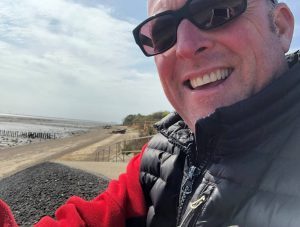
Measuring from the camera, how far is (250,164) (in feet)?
4.67

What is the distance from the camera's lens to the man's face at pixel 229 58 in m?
1.60

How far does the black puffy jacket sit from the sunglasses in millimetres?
391

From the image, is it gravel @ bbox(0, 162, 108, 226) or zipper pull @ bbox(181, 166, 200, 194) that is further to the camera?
gravel @ bbox(0, 162, 108, 226)

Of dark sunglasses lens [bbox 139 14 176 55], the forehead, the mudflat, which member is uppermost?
the forehead

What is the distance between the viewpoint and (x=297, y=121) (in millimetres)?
1415

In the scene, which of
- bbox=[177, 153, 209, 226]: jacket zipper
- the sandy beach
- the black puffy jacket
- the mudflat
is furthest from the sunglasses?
the mudflat

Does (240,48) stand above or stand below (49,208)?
above

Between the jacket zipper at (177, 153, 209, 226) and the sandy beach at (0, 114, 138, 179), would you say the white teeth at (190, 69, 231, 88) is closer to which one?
the jacket zipper at (177, 153, 209, 226)

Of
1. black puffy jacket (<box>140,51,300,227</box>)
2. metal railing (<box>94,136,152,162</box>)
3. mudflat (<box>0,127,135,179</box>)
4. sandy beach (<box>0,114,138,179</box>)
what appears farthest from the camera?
mudflat (<box>0,127,135,179</box>)

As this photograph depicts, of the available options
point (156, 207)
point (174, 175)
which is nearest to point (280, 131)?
point (174, 175)

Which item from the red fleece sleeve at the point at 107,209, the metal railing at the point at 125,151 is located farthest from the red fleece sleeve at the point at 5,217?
the metal railing at the point at 125,151

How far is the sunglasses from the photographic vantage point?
5.37 feet

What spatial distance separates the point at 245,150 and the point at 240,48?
47cm

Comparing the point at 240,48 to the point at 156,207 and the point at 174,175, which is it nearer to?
the point at 174,175
